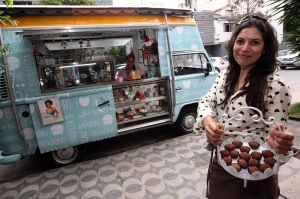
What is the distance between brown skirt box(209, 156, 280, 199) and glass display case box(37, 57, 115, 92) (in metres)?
2.87

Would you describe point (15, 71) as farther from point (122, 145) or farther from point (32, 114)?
point (122, 145)

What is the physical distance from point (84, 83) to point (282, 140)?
3498 mm

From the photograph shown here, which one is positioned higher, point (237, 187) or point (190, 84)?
point (190, 84)

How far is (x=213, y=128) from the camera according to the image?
1.12 meters

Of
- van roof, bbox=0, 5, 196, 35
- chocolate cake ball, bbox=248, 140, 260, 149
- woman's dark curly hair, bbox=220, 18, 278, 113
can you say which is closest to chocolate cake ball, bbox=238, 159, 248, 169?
chocolate cake ball, bbox=248, 140, 260, 149

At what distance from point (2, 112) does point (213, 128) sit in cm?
333

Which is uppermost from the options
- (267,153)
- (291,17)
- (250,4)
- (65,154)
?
(250,4)

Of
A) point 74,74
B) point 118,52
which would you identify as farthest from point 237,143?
point 118,52

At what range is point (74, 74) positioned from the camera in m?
3.77

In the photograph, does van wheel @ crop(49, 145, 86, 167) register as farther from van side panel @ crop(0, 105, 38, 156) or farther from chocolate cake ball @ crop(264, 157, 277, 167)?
chocolate cake ball @ crop(264, 157, 277, 167)

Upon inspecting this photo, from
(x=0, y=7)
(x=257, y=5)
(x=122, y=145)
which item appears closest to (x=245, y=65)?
(x=0, y=7)

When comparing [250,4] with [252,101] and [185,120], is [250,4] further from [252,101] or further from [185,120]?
[252,101]

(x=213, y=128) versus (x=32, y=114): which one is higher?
(x=213, y=128)

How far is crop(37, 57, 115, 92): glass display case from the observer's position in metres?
3.45
